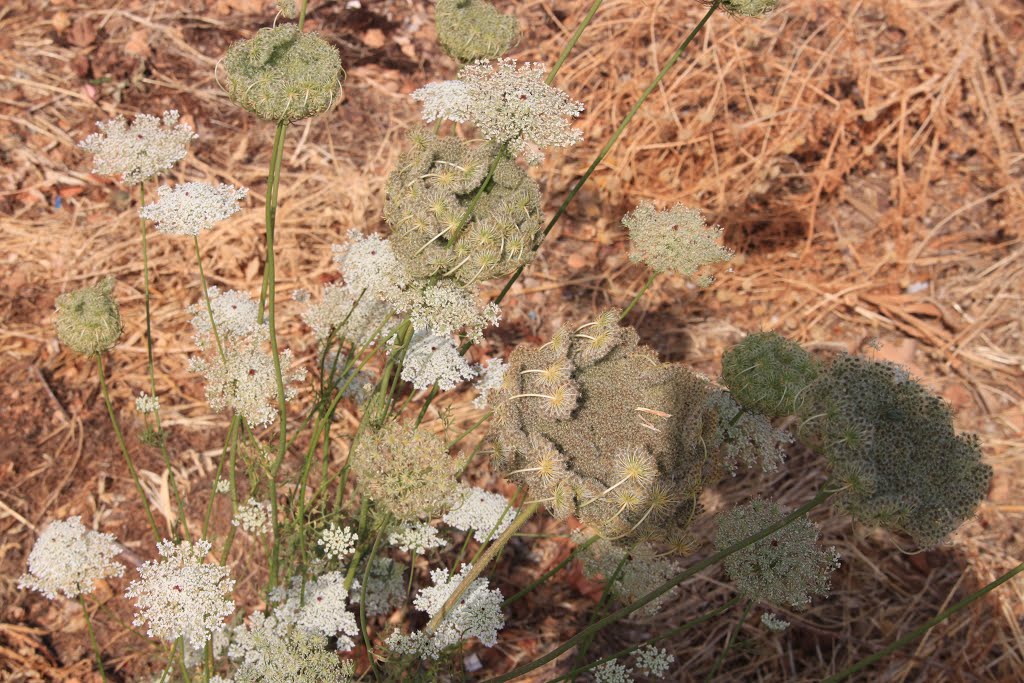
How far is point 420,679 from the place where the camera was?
9.36 feet

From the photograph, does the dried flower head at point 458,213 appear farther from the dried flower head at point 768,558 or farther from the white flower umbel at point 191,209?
the dried flower head at point 768,558

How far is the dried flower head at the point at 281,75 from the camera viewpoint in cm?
212

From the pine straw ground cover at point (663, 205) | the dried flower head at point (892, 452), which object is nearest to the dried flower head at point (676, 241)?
the dried flower head at point (892, 452)

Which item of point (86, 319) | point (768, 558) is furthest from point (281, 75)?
point (768, 558)

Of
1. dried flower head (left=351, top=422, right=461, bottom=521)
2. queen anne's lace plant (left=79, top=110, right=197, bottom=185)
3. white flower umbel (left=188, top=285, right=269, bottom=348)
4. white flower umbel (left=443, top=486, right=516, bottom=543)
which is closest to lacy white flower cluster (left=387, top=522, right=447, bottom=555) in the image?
white flower umbel (left=443, top=486, right=516, bottom=543)

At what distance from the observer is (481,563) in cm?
262

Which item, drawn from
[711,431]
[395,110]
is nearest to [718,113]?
[395,110]

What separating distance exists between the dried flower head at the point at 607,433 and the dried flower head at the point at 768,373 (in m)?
0.42

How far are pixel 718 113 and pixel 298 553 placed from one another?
14.0 ft

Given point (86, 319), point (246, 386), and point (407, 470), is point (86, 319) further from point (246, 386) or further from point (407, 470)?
point (407, 470)

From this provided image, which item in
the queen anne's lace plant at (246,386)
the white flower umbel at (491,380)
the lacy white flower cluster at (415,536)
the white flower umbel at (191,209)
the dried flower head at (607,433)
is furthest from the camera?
the white flower umbel at (491,380)

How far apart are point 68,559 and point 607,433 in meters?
1.99

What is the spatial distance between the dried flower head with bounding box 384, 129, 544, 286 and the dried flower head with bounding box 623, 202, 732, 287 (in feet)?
1.73

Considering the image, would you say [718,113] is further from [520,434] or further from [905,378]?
[520,434]
